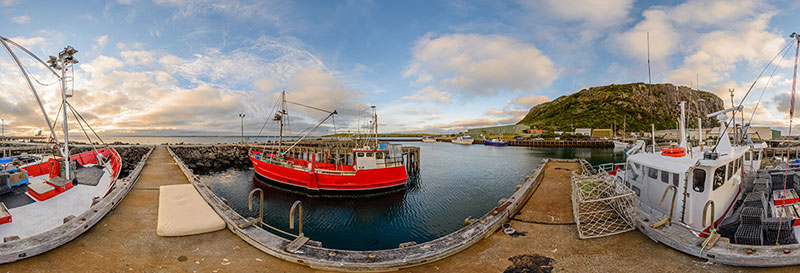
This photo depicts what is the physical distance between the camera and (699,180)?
7.49 metres

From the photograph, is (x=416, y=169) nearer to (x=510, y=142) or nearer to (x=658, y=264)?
(x=658, y=264)

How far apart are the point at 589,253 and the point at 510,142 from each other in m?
83.9

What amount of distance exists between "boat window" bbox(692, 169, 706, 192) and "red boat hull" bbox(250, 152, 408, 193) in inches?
563

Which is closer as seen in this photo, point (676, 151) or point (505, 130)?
point (676, 151)

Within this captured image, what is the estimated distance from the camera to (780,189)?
43.3ft

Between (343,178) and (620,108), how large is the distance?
153984 millimetres

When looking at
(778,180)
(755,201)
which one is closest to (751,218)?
(755,201)

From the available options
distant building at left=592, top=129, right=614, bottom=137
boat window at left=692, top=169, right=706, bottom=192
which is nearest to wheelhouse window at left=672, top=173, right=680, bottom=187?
boat window at left=692, top=169, right=706, bottom=192

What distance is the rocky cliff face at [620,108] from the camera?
120 m

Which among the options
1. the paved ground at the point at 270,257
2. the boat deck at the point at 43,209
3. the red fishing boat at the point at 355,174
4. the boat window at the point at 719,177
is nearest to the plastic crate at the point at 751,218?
the boat window at the point at 719,177

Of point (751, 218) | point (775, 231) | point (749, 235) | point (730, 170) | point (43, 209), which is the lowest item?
point (775, 231)

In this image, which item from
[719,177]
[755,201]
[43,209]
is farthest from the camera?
[755,201]

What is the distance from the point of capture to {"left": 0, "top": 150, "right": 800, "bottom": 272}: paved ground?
474 centimetres

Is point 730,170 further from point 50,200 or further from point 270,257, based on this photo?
point 50,200
